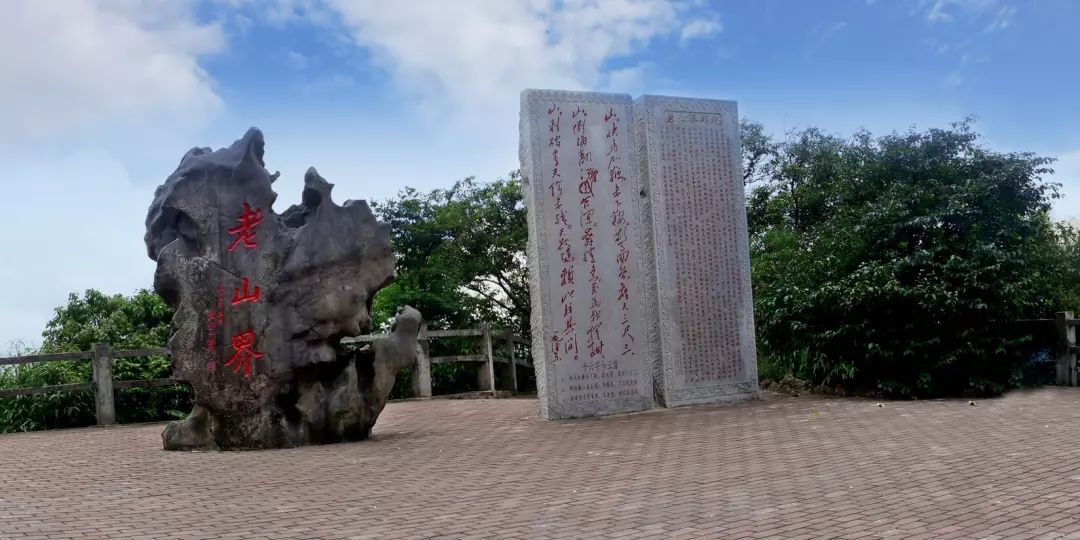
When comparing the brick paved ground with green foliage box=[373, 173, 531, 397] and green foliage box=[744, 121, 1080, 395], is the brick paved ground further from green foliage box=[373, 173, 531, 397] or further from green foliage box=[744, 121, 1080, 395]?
green foliage box=[373, 173, 531, 397]

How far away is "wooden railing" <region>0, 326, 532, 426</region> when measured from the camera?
11430mm

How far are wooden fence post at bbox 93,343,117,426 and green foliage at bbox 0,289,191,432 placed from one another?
50 centimetres

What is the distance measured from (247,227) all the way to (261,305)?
756 mm

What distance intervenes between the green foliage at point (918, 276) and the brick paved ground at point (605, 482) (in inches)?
57.6

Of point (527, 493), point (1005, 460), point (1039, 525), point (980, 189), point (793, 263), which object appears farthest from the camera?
point (793, 263)

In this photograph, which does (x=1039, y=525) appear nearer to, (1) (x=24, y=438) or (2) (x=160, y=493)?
(2) (x=160, y=493)

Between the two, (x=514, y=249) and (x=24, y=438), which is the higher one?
(x=514, y=249)

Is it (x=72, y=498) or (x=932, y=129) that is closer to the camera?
(x=72, y=498)

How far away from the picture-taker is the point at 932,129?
41.9 ft

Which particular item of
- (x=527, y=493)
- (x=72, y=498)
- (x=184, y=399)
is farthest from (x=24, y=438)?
(x=527, y=493)

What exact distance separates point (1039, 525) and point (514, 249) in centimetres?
1229

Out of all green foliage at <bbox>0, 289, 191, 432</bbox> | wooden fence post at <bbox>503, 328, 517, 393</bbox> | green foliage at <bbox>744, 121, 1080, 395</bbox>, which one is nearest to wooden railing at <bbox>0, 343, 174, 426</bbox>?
green foliage at <bbox>0, 289, 191, 432</bbox>

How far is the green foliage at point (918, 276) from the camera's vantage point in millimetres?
10469

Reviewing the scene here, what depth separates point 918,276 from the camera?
1095 cm
